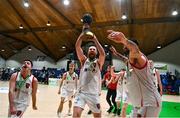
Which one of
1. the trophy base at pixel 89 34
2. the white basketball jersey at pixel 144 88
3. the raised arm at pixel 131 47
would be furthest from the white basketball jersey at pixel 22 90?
the raised arm at pixel 131 47

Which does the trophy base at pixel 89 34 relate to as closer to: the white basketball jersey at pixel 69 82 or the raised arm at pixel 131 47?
the raised arm at pixel 131 47

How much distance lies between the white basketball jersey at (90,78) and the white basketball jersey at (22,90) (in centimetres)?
98

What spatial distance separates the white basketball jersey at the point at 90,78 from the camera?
4.89 meters

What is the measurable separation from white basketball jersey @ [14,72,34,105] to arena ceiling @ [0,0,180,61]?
12.9 m

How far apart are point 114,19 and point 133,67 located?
17.4m

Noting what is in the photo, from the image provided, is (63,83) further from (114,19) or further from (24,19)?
(24,19)

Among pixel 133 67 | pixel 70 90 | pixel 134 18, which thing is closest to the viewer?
pixel 133 67

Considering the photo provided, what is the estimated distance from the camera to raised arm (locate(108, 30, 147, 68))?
312 centimetres

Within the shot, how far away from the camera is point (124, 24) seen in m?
20.8

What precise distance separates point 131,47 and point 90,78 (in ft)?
6.38

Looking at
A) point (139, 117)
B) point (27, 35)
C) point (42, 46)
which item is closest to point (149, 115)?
point (139, 117)

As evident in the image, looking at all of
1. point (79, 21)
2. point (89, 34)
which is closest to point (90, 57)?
point (89, 34)

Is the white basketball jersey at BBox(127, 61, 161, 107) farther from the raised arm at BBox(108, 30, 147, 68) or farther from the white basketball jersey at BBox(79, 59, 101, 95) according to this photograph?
the white basketball jersey at BBox(79, 59, 101, 95)

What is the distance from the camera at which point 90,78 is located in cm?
496
